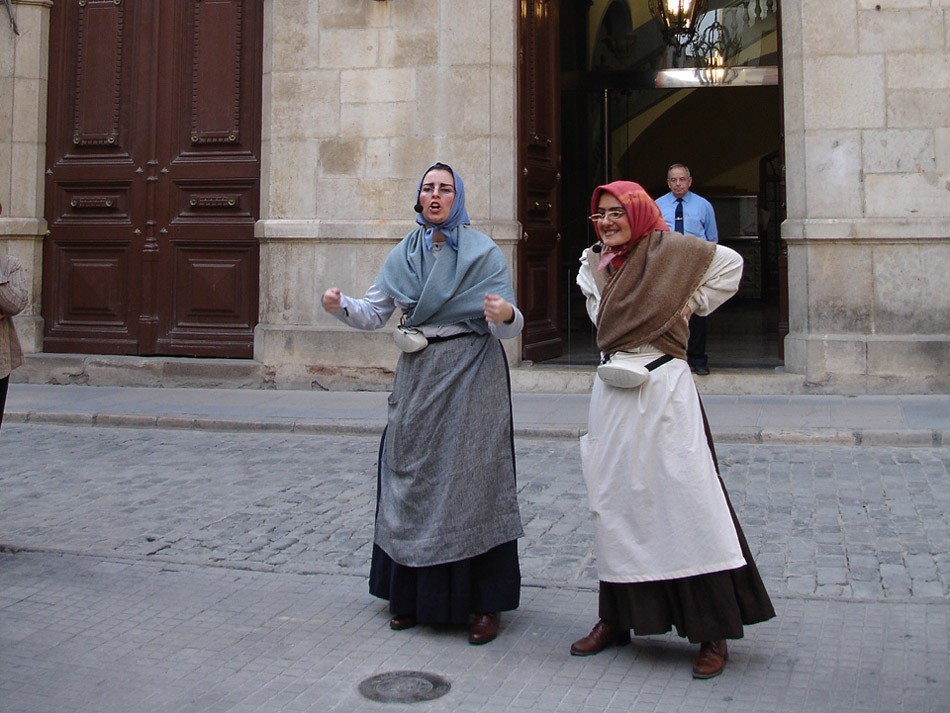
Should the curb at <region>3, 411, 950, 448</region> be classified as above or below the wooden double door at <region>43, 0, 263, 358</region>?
below

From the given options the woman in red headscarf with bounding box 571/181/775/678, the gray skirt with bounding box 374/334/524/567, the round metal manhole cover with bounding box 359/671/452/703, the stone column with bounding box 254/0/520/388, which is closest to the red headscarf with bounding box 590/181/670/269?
the woman in red headscarf with bounding box 571/181/775/678

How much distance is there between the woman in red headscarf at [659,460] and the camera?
427cm

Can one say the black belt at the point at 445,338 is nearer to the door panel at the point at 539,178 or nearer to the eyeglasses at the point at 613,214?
the eyeglasses at the point at 613,214

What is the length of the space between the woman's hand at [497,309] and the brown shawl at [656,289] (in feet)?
1.28

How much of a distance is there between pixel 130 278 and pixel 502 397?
8842mm

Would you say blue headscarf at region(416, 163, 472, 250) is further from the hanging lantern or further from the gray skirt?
the hanging lantern

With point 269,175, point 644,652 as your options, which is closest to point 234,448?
point 269,175

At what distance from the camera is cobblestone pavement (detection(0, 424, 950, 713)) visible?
4.18 meters

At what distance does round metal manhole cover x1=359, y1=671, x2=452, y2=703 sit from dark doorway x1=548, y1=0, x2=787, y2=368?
8.28 meters

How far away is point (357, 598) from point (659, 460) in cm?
172

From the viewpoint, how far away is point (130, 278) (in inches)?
505

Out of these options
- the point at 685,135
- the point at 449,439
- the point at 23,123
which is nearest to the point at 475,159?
the point at 23,123

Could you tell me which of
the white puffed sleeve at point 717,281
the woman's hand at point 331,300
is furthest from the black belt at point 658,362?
the woman's hand at point 331,300

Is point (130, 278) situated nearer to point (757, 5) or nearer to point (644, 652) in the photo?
point (757, 5)
